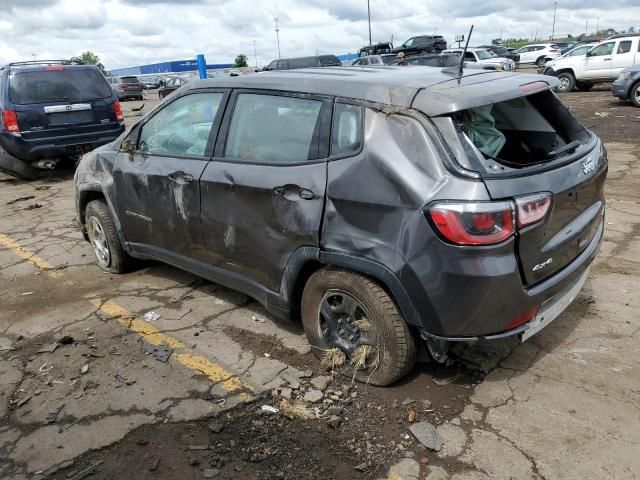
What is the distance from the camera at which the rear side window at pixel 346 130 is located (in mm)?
2814

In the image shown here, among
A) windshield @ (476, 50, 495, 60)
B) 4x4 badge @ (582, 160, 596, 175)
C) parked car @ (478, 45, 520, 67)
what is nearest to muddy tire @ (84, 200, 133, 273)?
4x4 badge @ (582, 160, 596, 175)

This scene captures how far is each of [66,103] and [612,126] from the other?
36.4ft

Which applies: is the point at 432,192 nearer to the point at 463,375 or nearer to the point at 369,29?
the point at 463,375

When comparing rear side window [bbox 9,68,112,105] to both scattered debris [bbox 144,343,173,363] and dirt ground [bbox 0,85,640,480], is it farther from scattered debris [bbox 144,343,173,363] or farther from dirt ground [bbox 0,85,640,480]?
scattered debris [bbox 144,343,173,363]

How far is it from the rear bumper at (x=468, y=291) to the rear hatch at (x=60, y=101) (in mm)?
7839

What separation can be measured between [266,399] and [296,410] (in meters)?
0.22

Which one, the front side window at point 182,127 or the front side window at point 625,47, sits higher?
the front side window at point 182,127

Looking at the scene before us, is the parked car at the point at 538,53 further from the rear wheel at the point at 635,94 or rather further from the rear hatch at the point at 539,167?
the rear hatch at the point at 539,167

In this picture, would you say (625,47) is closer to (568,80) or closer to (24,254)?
(568,80)

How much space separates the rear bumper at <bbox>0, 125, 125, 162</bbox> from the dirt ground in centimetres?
483

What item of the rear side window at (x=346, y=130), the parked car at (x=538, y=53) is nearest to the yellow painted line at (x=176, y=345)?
the rear side window at (x=346, y=130)

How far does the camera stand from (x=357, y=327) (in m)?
3.02

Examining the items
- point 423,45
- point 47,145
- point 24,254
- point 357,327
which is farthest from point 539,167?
point 423,45

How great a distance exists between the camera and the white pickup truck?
1794 cm
